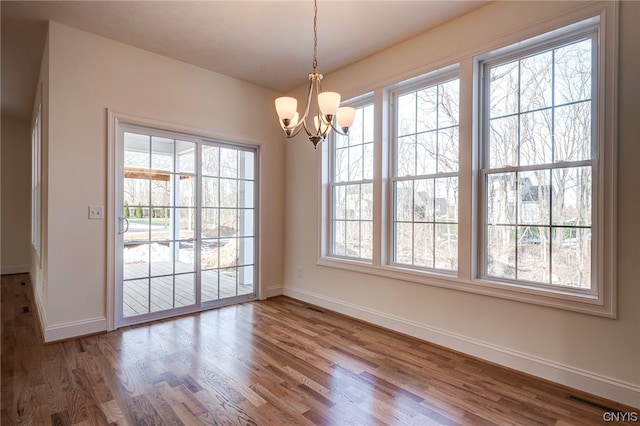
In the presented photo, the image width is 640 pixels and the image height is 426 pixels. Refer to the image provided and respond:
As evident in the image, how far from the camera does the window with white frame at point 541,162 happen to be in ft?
7.84

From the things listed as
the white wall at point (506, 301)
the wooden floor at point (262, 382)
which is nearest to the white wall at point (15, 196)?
the wooden floor at point (262, 382)

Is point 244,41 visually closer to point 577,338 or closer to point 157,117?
point 157,117

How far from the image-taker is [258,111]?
182 inches

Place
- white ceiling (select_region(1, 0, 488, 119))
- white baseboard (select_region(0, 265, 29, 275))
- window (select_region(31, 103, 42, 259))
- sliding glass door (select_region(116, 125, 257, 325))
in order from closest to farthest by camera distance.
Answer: white ceiling (select_region(1, 0, 488, 119)) → sliding glass door (select_region(116, 125, 257, 325)) → window (select_region(31, 103, 42, 259)) → white baseboard (select_region(0, 265, 29, 275))

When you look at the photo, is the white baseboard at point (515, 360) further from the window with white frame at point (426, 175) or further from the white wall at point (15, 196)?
the white wall at point (15, 196)

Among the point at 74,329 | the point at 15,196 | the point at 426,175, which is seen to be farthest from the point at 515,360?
the point at 15,196

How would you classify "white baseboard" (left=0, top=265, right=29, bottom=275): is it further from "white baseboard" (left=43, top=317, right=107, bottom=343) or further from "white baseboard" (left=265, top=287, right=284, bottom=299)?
"white baseboard" (left=265, top=287, right=284, bottom=299)

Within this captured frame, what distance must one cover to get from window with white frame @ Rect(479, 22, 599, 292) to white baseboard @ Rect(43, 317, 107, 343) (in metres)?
3.75

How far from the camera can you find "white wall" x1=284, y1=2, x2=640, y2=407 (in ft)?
7.01

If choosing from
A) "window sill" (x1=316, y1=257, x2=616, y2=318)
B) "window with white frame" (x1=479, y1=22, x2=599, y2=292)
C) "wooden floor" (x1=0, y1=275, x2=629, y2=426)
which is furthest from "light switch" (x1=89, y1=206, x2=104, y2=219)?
"window with white frame" (x1=479, y1=22, x2=599, y2=292)

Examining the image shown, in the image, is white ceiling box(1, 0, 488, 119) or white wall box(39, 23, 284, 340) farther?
white wall box(39, 23, 284, 340)

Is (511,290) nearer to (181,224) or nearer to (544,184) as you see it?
(544,184)

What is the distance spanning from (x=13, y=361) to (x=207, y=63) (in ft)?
11.3

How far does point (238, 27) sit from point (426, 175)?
91.6 inches
